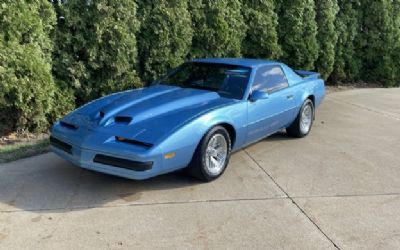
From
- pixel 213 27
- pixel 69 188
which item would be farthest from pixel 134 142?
pixel 213 27

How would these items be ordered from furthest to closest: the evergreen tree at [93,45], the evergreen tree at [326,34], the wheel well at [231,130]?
the evergreen tree at [326,34] < the evergreen tree at [93,45] < the wheel well at [231,130]

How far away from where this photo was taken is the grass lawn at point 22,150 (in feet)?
17.5

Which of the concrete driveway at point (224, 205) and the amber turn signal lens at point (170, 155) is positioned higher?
the amber turn signal lens at point (170, 155)

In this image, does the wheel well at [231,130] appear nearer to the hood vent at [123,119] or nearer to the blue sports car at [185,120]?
the blue sports car at [185,120]

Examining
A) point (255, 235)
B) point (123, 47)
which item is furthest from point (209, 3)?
point (255, 235)

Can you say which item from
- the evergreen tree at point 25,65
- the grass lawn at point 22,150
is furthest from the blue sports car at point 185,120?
the evergreen tree at point 25,65

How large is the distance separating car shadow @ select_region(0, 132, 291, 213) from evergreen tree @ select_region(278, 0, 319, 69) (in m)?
5.86

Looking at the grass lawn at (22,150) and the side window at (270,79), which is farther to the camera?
the side window at (270,79)

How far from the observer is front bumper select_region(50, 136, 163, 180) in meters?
3.99

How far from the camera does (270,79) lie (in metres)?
5.79

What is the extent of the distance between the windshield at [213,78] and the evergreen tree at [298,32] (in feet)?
15.8

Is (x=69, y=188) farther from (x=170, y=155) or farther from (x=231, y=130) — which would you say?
(x=231, y=130)

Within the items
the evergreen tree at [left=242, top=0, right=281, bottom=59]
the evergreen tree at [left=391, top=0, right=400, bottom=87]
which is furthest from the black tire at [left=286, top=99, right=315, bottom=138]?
the evergreen tree at [left=391, top=0, right=400, bottom=87]

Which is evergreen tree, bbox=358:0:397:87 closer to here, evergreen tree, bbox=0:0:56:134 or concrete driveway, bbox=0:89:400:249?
concrete driveway, bbox=0:89:400:249
